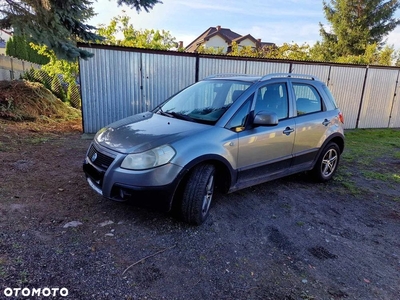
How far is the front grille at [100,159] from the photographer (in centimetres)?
292

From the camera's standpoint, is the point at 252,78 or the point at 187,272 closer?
the point at 187,272

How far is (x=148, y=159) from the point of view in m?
2.77

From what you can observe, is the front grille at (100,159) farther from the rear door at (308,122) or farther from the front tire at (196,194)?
the rear door at (308,122)

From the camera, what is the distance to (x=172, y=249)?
2.67m

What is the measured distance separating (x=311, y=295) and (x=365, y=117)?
1068 centimetres

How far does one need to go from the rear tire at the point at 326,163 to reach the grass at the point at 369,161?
0.89ft

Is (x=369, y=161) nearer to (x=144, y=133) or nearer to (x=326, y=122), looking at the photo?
(x=326, y=122)

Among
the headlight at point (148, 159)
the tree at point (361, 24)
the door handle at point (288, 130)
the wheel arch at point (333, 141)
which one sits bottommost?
the wheel arch at point (333, 141)

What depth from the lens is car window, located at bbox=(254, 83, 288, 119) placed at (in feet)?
12.0

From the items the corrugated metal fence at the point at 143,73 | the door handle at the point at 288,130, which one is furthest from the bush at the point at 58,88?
the door handle at the point at 288,130

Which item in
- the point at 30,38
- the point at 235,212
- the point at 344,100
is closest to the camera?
the point at 235,212

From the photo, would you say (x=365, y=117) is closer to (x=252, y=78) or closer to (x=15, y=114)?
(x=252, y=78)

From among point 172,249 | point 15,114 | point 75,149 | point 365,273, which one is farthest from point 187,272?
point 15,114
